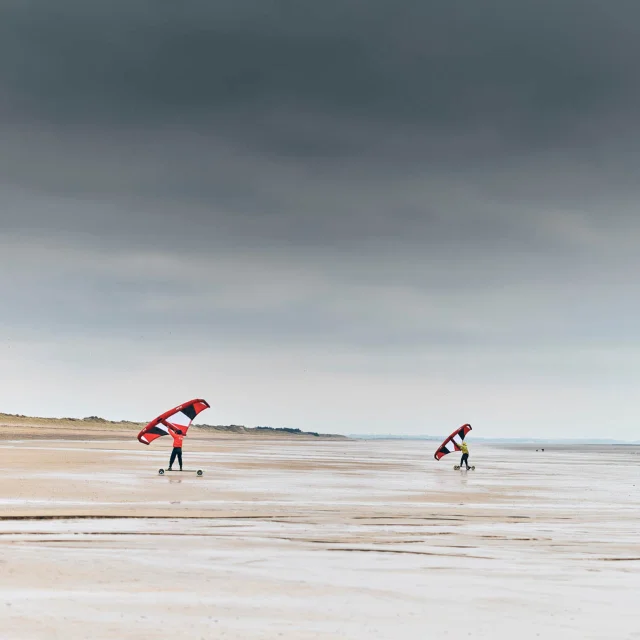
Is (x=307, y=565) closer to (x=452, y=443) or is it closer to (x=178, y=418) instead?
(x=178, y=418)

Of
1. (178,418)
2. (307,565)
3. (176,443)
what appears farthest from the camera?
(178,418)

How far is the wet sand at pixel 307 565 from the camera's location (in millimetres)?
9352

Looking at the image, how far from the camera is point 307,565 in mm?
13047

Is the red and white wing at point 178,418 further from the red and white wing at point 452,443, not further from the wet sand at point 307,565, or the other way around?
the red and white wing at point 452,443

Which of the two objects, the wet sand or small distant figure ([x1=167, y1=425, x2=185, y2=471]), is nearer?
the wet sand

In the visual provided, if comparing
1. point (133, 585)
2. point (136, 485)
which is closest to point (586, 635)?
point (133, 585)

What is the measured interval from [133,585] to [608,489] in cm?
2649

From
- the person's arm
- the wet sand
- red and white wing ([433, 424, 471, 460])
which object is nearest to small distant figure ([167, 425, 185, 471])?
the person's arm

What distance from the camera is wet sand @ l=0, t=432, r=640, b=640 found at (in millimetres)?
9352

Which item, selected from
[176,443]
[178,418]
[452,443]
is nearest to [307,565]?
[176,443]

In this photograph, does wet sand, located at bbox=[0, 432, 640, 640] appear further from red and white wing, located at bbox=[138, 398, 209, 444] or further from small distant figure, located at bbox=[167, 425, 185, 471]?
red and white wing, located at bbox=[138, 398, 209, 444]

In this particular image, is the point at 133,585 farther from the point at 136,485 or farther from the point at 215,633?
the point at 136,485

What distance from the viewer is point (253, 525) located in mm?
18062

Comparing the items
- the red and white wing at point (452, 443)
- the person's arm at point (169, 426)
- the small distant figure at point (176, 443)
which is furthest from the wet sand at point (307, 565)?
the red and white wing at point (452, 443)
